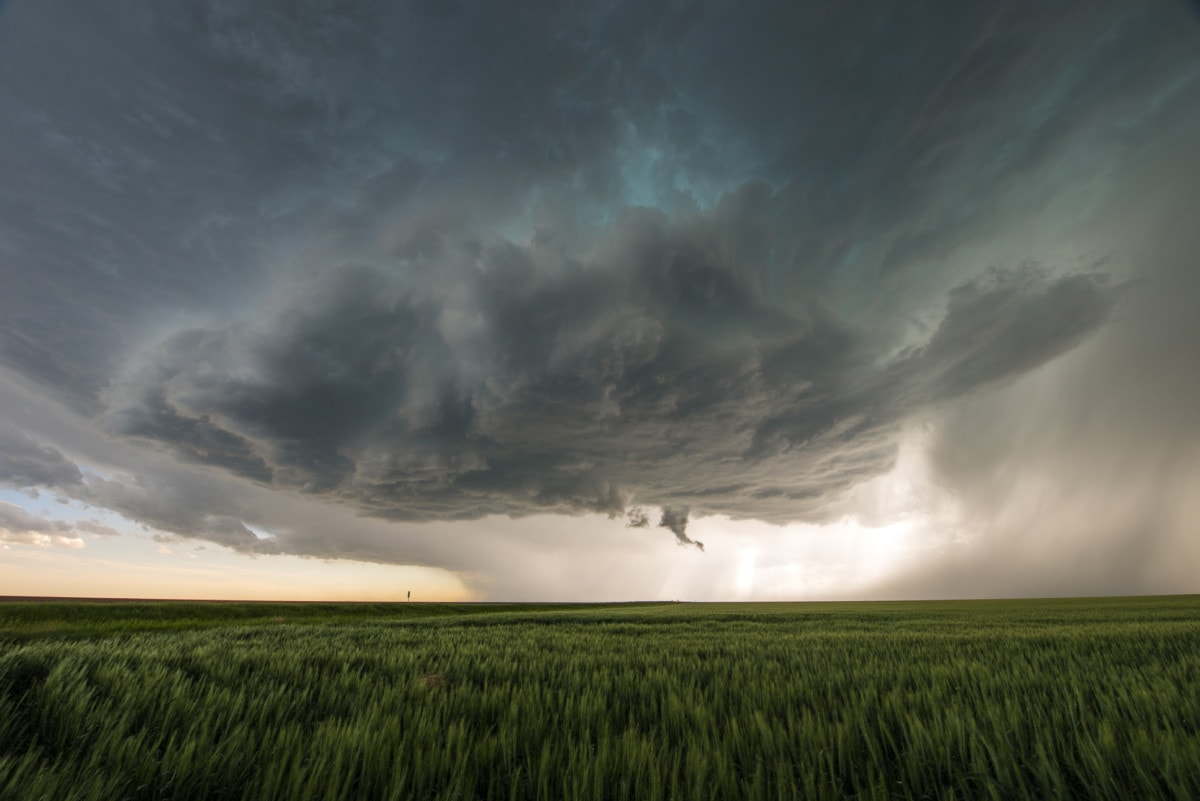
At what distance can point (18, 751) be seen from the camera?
98.5 inches

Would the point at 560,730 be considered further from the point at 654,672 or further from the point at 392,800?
the point at 654,672

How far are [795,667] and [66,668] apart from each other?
663 cm

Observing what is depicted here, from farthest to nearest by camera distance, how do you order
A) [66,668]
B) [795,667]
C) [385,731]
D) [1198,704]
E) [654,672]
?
[795,667], [654,672], [66,668], [1198,704], [385,731]

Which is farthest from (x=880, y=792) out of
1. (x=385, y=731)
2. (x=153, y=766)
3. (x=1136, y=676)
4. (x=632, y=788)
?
(x=1136, y=676)

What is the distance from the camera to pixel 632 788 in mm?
2213

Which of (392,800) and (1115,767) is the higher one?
(392,800)

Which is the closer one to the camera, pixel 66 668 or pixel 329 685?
pixel 66 668

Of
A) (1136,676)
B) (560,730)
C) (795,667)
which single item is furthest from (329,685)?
(1136,676)

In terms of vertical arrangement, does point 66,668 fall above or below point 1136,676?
above

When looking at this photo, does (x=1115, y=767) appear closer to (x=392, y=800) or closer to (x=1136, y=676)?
(x=392, y=800)

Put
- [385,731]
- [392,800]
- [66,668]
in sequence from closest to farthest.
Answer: [392,800] < [385,731] < [66,668]

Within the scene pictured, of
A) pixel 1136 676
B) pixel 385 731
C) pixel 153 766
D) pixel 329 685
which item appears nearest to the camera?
pixel 153 766

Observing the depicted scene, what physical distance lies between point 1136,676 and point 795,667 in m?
2.99

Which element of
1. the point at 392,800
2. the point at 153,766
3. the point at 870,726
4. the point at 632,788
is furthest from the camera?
the point at 870,726
